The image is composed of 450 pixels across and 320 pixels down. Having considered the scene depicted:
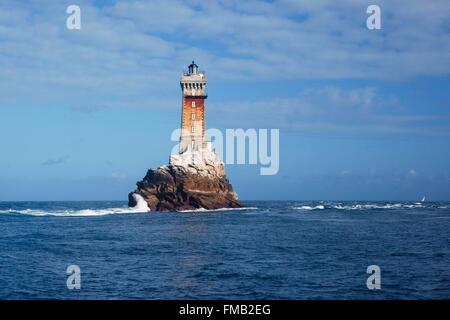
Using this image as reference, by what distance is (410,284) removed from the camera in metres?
25.0

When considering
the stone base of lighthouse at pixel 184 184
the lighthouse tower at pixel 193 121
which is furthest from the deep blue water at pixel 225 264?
the lighthouse tower at pixel 193 121

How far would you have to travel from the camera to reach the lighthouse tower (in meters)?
99.1

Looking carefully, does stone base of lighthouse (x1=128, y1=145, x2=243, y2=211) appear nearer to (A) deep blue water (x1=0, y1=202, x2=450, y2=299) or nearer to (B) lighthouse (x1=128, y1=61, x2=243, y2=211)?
(B) lighthouse (x1=128, y1=61, x2=243, y2=211)

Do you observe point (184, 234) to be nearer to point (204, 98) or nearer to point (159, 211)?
point (159, 211)

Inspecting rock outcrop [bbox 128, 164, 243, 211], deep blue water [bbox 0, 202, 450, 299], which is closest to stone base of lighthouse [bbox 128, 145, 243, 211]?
rock outcrop [bbox 128, 164, 243, 211]

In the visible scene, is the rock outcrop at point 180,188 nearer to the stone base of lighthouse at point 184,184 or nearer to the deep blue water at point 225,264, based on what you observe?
the stone base of lighthouse at point 184,184

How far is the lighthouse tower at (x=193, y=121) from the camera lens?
99.1 meters

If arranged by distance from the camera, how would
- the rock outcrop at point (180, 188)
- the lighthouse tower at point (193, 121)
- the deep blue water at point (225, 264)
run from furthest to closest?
the lighthouse tower at point (193, 121) < the rock outcrop at point (180, 188) < the deep blue water at point (225, 264)

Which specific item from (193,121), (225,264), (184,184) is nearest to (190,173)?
(184,184)

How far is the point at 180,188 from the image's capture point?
9600cm

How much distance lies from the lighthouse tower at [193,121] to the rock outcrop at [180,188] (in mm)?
2360
